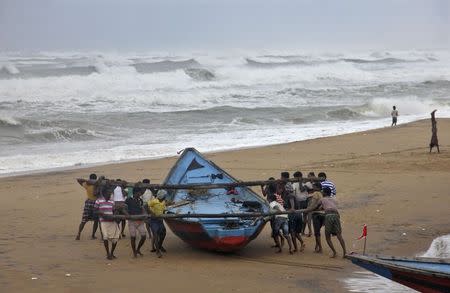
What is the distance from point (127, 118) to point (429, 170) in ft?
53.4

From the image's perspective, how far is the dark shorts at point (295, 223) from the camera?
36.9 feet

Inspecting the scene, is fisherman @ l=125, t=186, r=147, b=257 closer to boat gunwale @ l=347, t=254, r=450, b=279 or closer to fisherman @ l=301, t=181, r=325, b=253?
fisherman @ l=301, t=181, r=325, b=253

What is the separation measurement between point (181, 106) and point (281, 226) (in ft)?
88.3

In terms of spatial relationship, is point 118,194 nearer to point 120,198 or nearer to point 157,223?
point 120,198

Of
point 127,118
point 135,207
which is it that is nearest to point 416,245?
point 135,207

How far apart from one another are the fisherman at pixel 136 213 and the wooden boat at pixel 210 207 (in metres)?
0.39

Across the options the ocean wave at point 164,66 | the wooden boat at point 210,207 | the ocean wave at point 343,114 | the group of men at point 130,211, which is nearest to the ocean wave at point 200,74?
the ocean wave at point 164,66

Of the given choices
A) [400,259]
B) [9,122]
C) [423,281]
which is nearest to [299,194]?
[400,259]

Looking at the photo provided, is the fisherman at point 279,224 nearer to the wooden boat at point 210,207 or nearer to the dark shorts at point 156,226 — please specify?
the wooden boat at point 210,207

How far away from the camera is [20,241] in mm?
12102

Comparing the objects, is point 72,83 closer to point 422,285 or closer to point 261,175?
point 261,175

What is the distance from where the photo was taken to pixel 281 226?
11.2 meters

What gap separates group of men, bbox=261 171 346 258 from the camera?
35.7 ft

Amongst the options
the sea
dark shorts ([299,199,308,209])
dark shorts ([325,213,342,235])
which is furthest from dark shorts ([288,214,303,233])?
the sea
